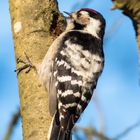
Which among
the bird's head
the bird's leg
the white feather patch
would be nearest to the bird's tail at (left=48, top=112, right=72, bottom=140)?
the white feather patch

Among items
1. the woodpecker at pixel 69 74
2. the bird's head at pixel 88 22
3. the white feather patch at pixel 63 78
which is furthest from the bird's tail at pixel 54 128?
the bird's head at pixel 88 22

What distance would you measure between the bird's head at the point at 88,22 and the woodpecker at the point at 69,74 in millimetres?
108

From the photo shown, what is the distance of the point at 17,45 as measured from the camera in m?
2.65

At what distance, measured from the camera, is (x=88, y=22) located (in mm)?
3279

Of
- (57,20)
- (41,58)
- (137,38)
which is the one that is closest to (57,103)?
(41,58)

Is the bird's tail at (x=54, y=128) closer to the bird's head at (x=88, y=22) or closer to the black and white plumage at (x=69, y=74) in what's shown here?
the black and white plumage at (x=69, y=74)

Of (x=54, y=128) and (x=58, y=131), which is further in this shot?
(x=58, y=131)

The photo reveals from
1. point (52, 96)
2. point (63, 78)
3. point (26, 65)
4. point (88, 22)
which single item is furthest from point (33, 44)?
point (88, 22)

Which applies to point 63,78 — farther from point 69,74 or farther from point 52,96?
point 52,96

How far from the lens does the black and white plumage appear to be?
2.34 metres

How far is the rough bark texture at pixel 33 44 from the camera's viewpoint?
2.19 meters

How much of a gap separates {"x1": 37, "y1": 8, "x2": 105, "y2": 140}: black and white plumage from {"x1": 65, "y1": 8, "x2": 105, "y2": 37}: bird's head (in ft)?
0.29

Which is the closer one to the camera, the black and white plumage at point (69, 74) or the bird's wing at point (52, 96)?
the bird's wing at point (52, 96)

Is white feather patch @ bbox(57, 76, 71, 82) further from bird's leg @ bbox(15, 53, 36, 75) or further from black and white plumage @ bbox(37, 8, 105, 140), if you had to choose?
bird's leg @ bbox(15, 53, 36, 75)
